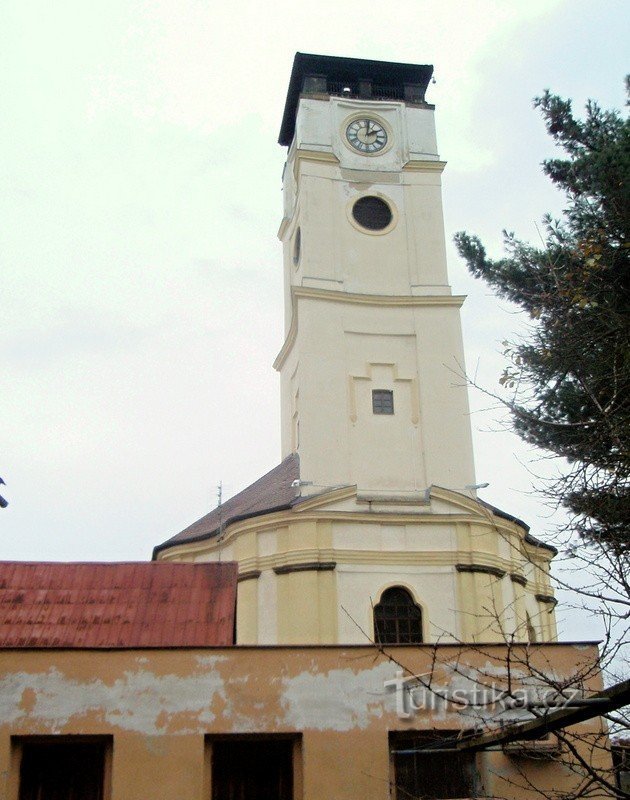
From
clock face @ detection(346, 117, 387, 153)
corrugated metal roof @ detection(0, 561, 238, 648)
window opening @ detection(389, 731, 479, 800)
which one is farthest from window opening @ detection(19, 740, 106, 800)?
clock face @ detection(346, 117, 387, 153)

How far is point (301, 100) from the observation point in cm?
3009

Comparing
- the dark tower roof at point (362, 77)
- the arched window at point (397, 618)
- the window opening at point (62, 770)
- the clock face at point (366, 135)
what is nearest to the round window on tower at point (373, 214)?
the clock face at point (366, 135)

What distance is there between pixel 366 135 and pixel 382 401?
29.3ft

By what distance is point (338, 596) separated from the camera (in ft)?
74.6

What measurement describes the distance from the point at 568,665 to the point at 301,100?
69.9 ft

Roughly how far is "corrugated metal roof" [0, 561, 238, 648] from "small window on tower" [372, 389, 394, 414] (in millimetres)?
9752

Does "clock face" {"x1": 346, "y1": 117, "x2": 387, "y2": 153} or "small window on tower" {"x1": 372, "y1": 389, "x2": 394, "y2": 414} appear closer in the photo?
"small window on tower" {"x1": 372, "y1": 389, "x2": 394, "y2": 414}

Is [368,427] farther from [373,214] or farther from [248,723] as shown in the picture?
[248,723]

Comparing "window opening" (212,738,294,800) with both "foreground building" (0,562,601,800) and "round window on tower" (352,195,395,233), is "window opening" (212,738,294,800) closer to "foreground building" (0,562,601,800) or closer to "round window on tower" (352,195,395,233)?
"foreground building" (0,562,601,800)

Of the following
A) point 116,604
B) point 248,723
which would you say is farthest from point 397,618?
point 248,723

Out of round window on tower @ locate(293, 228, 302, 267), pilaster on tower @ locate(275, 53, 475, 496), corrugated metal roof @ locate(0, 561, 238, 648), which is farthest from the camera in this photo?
round window on tower @ locate(293, 228, 302, 267)

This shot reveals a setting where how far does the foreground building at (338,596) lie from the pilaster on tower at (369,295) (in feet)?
0.21

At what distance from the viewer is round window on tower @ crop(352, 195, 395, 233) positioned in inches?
1120

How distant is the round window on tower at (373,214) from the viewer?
28.4m
